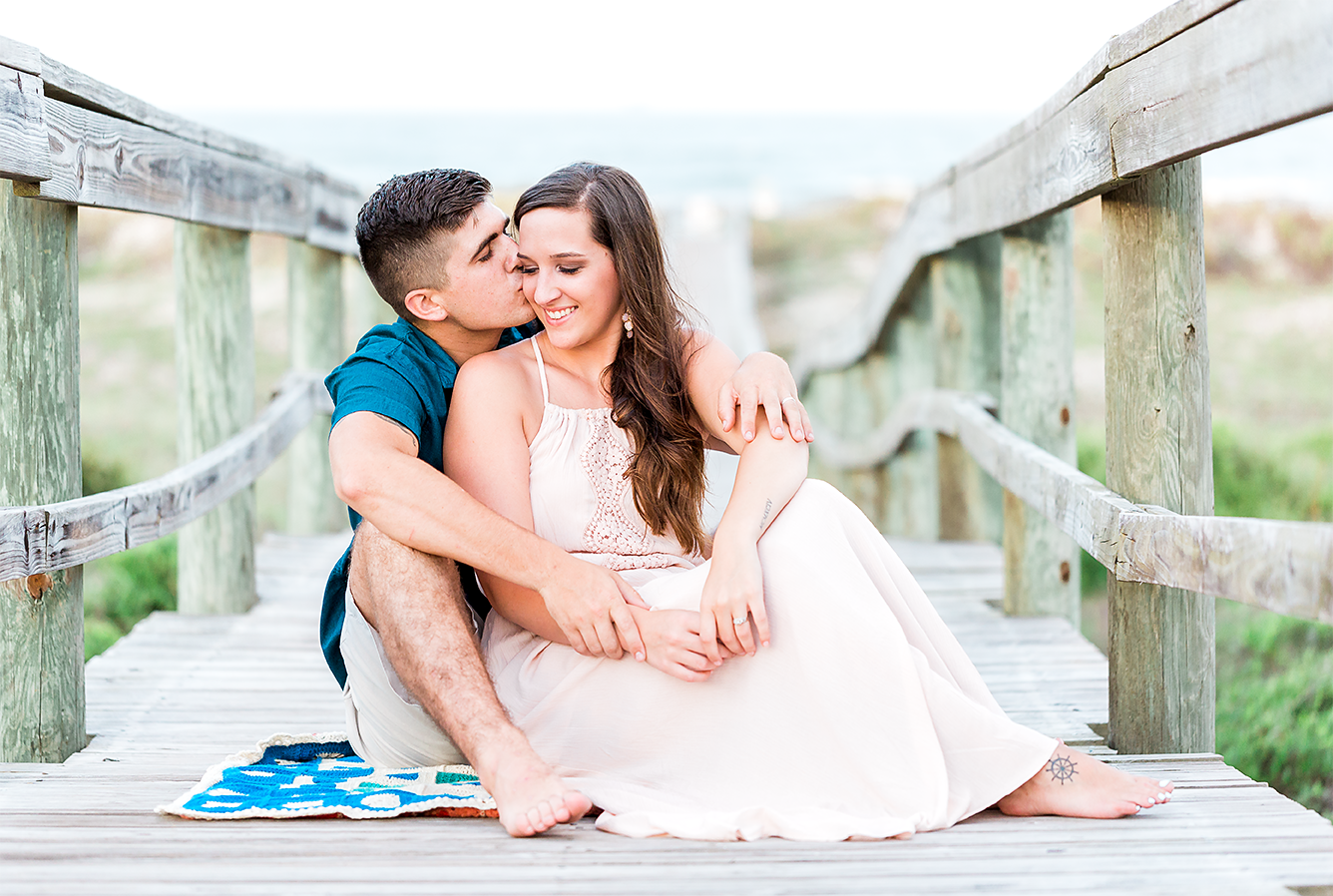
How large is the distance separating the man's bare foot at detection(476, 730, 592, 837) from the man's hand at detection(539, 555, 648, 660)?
0.61 ft

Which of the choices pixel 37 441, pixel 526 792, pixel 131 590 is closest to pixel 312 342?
pixel 131 590

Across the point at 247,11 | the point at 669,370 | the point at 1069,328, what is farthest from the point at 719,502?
the point at 247,11

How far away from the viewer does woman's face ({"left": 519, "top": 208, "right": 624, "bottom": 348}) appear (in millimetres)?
2035

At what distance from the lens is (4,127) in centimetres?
178

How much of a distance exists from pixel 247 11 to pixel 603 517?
25.2m

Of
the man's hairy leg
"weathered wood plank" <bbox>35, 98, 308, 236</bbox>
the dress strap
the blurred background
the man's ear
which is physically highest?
the blurred background

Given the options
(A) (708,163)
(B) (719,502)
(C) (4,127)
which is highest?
(A) (708,163)

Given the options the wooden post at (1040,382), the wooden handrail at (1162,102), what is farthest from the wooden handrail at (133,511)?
the wooden post at (1040,382)

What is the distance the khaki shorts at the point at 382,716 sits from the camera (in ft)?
6.32

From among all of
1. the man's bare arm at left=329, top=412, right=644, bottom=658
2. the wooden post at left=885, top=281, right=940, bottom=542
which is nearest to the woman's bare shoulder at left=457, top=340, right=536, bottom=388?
the man's bare arm at left=329, top=412, right=644, bottom=658

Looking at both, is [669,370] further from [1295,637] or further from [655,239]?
[1295,637]

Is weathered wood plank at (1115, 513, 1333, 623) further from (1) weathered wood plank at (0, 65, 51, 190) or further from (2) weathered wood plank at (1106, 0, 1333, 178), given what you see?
(1) weathered wood plank at (0, 65, 51, 190)

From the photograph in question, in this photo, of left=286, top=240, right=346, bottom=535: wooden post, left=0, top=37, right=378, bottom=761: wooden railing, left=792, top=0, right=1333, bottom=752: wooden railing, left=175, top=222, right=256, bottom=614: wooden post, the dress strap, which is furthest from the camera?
left=286, top=240, right=346, bottom=535: wooden post

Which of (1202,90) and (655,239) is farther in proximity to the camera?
(655,239)
